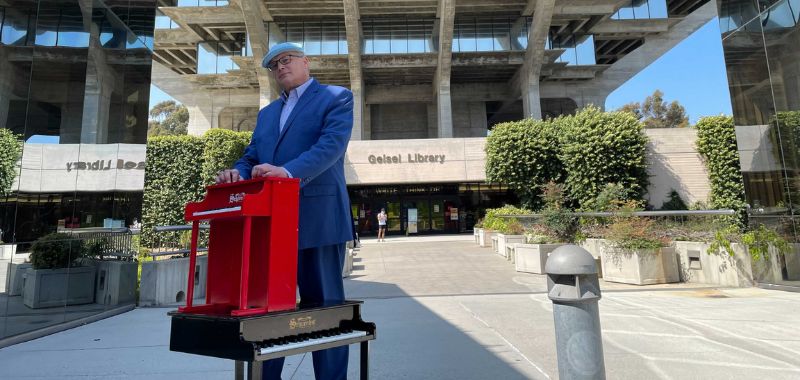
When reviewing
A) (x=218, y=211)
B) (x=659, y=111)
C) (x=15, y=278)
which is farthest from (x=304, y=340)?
(x=659, y=111)

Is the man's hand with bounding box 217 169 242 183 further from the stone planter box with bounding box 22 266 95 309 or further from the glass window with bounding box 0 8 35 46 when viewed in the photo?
the glass window with bounding box 0 8 35 46

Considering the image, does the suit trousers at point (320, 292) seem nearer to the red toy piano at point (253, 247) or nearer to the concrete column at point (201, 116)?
the red toy piano at point (253, 247)

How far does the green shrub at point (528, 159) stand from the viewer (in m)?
20.2

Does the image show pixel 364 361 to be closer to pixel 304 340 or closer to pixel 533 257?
pixel 304 340

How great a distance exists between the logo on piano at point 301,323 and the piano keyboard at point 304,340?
55 mm

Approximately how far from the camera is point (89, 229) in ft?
19.1

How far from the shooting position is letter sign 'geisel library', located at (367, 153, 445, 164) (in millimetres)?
23000

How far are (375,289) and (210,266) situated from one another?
20.3 ft

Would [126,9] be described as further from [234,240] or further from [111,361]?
[234,240]

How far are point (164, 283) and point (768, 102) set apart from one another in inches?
471

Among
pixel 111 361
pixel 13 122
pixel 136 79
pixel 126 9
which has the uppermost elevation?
pixel 126 9

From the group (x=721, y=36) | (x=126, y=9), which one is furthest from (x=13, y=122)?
(x=721, y=36)

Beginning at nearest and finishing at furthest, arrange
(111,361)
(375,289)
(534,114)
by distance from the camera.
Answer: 1. (111,361)
2. (375,289)
3. (534,114)

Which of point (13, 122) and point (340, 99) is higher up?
point (13, 122)
